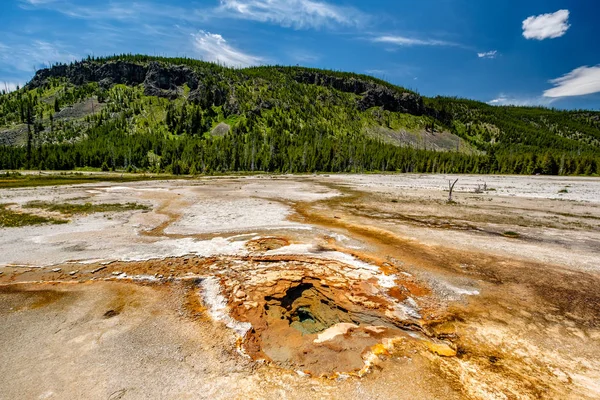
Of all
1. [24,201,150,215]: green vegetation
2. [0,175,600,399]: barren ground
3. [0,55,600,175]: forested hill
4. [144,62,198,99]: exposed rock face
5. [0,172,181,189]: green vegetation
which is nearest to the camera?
[0,175,600,399]: barren ground

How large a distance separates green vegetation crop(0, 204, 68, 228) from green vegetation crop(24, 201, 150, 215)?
1.92 m

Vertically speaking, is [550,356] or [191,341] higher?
[550,356]

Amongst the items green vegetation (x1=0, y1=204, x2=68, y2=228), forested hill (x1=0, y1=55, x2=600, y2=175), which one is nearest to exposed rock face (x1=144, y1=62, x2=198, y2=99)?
forested hill (x1=0, y1=55, x2=600, y2=175)

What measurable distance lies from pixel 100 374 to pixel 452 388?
6517 mm

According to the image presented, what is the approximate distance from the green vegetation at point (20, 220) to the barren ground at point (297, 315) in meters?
2.38

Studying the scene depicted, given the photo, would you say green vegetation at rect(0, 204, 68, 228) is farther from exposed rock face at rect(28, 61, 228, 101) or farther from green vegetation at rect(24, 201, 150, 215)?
exposed rock face at rect(28, 61, 228, 101)

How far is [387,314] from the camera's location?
24.6 ft

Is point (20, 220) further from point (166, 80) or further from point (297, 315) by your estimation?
point (166, 80)

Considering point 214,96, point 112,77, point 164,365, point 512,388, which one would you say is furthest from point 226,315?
point 112,77

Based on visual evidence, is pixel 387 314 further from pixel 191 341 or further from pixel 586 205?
pixel 586 205

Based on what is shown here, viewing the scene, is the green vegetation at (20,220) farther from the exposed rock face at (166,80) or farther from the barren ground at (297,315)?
the exposed rock face at (166,80)

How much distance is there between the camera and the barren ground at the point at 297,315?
5.09 m

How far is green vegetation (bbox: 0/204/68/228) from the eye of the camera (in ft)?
54.9

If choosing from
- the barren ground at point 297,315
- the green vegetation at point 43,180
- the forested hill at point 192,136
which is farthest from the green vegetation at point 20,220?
the forested hill at point 192,136
